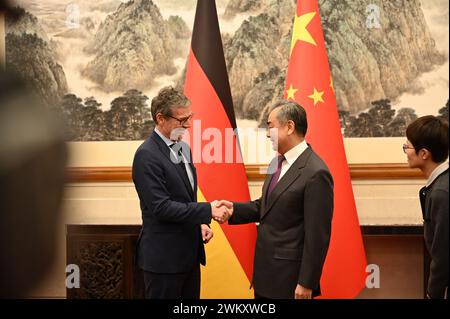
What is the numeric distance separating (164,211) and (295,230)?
59 cm

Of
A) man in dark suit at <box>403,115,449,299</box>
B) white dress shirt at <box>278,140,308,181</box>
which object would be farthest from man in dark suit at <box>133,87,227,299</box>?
man in dark suit at <box>403,115,449,299</box>

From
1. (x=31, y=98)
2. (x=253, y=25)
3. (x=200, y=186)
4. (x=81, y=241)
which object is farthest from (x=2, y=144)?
(x=253, y=25)

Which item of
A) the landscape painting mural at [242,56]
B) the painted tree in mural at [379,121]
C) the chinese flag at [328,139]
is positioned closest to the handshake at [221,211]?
the chinese flag at [328,139]

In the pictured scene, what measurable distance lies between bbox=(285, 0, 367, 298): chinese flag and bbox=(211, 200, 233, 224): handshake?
0.85m

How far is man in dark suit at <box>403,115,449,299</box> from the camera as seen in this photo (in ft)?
5.77

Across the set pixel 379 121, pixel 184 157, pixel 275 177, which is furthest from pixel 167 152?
pixel 379 121

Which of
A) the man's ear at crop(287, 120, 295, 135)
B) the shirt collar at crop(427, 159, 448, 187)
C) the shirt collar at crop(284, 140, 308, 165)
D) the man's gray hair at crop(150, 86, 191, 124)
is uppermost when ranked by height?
the man's gray hair at crop(150, 86, 191, 124)

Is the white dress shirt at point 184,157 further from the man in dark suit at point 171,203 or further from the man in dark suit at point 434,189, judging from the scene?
the man in dark suit at point 434,189

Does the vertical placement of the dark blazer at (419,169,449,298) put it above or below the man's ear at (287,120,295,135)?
below

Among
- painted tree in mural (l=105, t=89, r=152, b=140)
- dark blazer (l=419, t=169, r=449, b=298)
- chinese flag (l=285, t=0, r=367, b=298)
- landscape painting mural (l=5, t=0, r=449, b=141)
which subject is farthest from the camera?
painted tree in mural (l=105, t=89, r=152, b=140)

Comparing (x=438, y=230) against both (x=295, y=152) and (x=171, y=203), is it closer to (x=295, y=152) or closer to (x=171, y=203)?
(x=295, y=152)

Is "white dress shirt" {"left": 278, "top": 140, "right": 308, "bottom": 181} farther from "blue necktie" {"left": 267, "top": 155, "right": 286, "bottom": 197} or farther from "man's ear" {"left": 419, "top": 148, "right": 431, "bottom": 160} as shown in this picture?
"man's ear" {"left": 419, "top": 148, "right": 431, "bottom": 160}

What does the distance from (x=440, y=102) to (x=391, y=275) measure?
129 centimetres

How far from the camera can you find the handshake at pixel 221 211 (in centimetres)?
241
